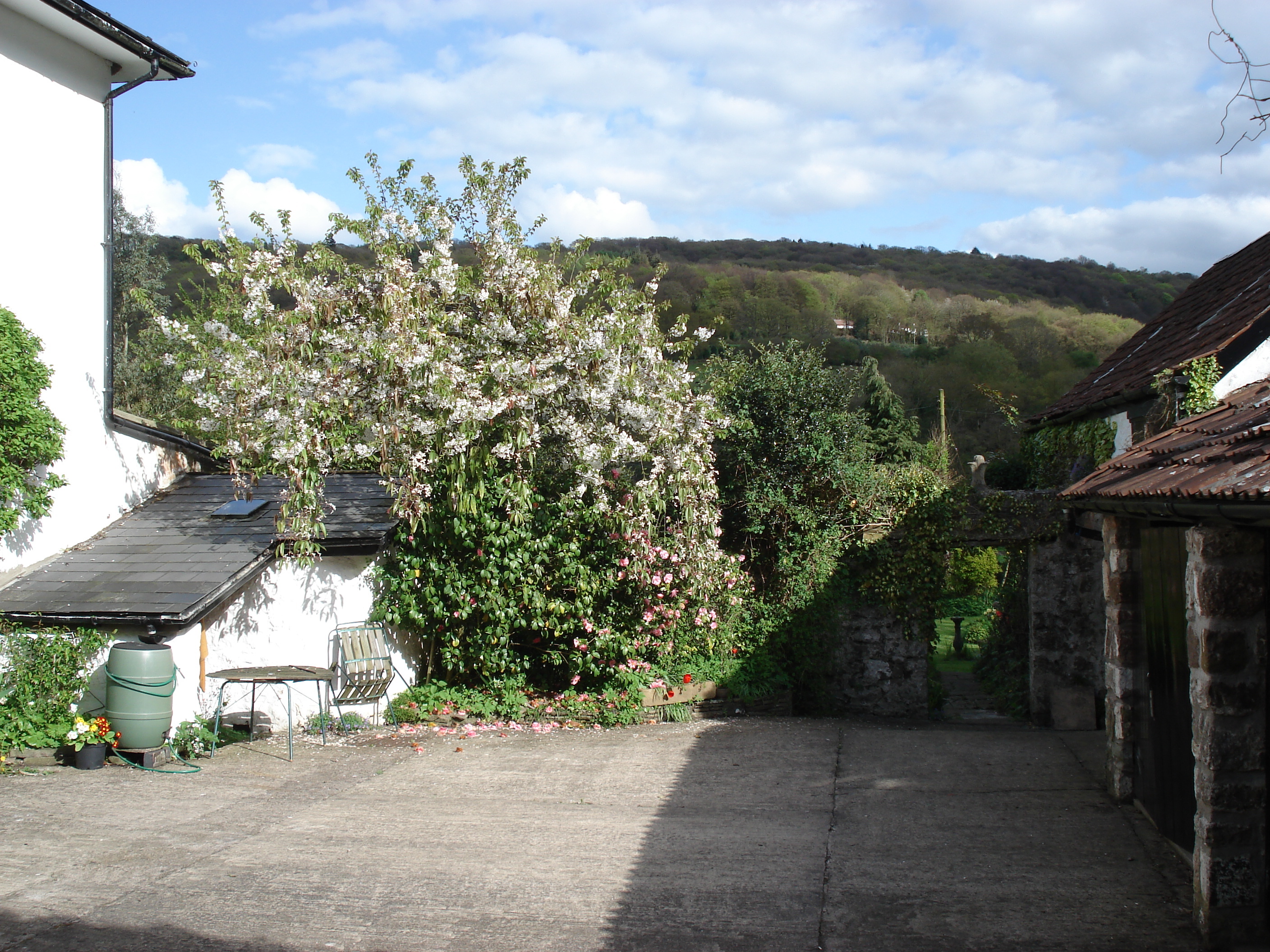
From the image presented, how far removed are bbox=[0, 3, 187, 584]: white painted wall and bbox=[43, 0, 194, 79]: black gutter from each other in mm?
440

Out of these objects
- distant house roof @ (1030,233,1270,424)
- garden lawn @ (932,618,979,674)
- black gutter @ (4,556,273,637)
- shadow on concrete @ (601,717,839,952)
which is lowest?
garden lawn @ (932,618,979,674)

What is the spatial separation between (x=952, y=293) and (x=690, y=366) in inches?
1715

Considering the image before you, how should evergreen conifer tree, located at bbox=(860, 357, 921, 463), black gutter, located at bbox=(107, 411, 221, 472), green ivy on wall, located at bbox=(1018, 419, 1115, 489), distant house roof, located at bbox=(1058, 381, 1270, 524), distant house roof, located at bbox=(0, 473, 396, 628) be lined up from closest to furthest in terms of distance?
distant house roof, located at bbox=(1058, 381, 1270, 524) < distant house roof, located at bbox=(0, 473, 396, 628) < black gutter, located at bbox=(107, 411, 221, 472) < green ivy on wall, located at bbox=(1018, 419, 1115, 489) < evergreen conifer tree, located at bbox=(860, 357, 921, 463)

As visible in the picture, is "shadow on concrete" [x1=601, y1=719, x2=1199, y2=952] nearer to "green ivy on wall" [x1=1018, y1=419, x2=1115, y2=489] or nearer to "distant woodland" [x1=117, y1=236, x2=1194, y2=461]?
"green ivy on wall" [x1=1018, y1=419, x2=1115, y2=489]

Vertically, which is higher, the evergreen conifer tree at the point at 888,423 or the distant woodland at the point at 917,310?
the distant woodland at the point at 917,310

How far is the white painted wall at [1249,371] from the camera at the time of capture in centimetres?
723

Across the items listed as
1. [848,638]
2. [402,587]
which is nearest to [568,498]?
[402,587]

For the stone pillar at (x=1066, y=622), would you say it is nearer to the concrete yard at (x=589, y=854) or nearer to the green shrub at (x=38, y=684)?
the concrete yard at (x=589, y=854)

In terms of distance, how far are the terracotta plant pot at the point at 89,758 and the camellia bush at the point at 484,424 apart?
2.18 metres

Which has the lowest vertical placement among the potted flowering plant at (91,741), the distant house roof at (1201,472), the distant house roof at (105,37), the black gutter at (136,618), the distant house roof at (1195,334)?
the potted flowering plant at (91,741)

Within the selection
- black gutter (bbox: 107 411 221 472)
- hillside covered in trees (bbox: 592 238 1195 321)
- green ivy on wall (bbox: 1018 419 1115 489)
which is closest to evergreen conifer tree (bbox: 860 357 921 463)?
green ivy on wall (bbox: 1018 419 1115 489)

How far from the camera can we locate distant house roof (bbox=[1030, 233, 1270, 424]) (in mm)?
7344

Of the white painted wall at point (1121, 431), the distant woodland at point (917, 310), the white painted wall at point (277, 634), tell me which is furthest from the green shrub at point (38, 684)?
the white painted wall at point (1121, 431)

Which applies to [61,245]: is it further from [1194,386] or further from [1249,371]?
[1249,371]
